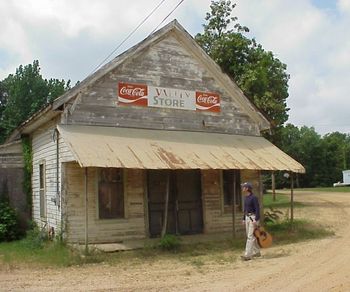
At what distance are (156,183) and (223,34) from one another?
16.7 meters

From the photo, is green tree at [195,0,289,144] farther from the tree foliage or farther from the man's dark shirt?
the tree foliage

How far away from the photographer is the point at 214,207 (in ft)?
51.5

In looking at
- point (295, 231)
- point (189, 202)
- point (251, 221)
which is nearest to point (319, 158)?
point (295, 231)

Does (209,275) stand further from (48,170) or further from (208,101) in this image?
(208,101)

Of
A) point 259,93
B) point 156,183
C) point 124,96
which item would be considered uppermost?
point 259,93

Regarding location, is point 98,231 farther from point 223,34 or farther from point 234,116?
point 223,34

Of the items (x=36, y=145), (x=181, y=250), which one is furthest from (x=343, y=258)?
(x=36, y=145)

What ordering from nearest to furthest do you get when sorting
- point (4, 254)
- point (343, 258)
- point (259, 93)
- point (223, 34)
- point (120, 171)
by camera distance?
point (343, 258) < point (4, 254) < point (120, 171) < point (259, 93) < point (223, 34)

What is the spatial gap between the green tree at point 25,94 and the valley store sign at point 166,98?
17983 millimetres

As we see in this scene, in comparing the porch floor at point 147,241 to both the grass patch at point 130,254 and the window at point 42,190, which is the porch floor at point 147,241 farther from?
the window at point 42,190

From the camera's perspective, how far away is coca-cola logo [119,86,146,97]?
14.7 m

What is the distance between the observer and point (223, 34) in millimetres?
29344

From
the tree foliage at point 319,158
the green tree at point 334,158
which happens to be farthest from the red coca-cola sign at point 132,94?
the green tree at point 334,158

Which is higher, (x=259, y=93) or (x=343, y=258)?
(x=259, y=93)
